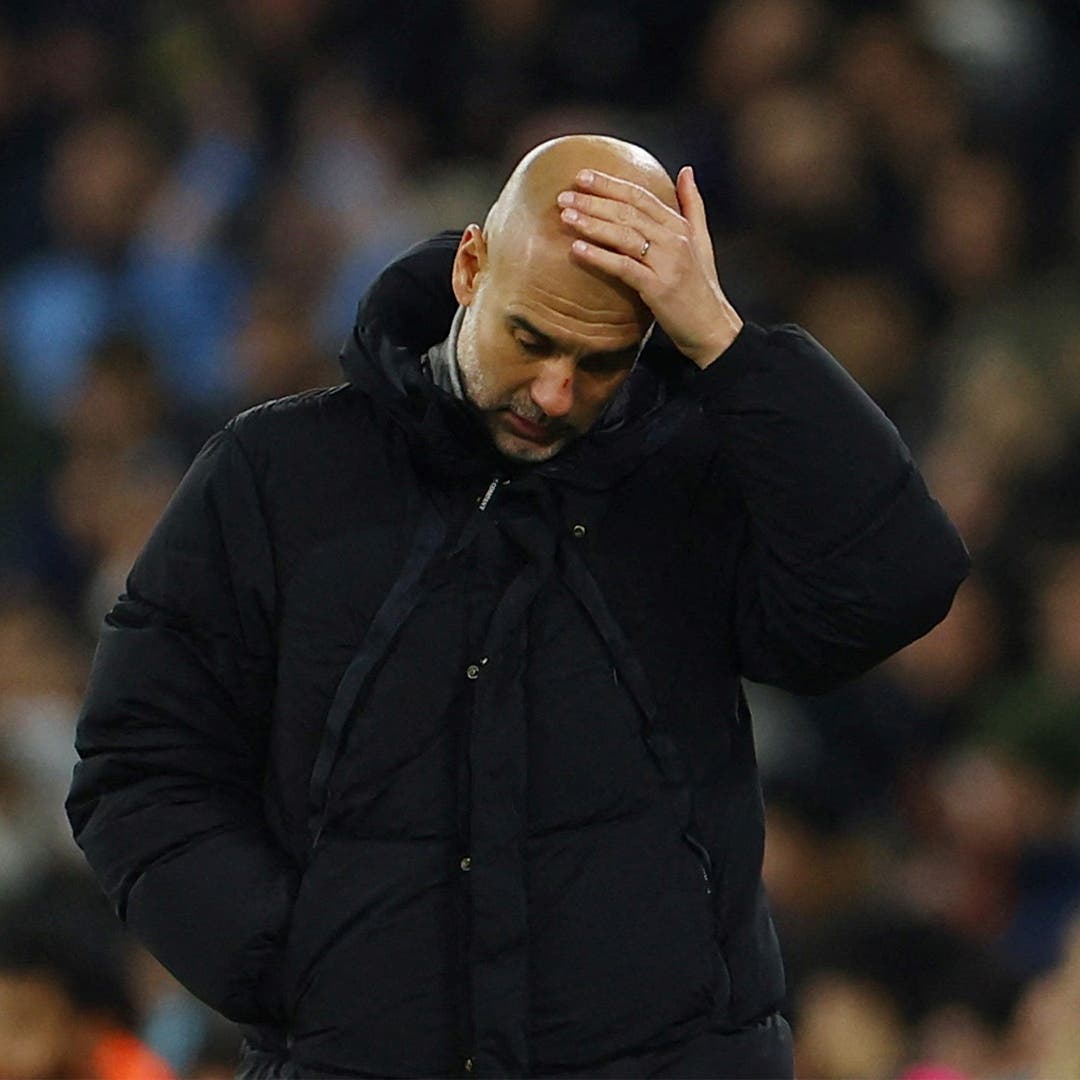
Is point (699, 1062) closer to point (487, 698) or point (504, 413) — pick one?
point (487, 698)

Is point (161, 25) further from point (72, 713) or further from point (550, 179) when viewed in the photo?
point (550, 179)

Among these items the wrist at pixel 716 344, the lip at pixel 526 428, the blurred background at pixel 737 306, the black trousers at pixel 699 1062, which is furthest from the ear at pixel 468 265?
the blurred background at pixel 737 306

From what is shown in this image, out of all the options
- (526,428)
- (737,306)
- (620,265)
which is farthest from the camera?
(737,306)

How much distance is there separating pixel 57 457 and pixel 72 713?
0.94m

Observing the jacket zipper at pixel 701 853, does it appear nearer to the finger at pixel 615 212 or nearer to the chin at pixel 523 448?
the chin at pixel 523 448

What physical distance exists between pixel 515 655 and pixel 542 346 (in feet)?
0.78

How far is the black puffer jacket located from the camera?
1.98 meters

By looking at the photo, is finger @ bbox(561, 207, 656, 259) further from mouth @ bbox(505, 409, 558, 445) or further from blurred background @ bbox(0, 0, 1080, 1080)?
blurred background @ bbox(0, 0, 1080, 1080)

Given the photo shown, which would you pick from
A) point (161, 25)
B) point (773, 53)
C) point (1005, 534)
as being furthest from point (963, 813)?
point (161, 25)

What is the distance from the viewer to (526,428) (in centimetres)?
203

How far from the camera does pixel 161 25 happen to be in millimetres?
6711

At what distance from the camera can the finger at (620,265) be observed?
6.31ft

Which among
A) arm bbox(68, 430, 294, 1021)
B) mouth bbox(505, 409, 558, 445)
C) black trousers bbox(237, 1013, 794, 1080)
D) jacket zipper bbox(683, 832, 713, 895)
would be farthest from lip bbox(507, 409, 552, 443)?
black trousers bbox(237, 1013, 794, 1080)

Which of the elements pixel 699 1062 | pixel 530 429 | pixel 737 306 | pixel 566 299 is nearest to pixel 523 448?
pixel 530 429
